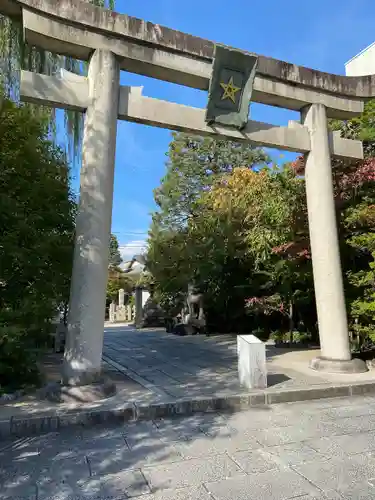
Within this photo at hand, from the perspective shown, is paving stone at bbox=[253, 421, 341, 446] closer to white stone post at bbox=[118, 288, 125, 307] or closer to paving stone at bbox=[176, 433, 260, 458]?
paving stone at bbox=[176, 433, 260, 458]

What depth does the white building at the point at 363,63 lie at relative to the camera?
13.1 m

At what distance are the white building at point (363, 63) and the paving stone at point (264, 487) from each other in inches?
543

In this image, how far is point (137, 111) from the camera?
6.21 meters

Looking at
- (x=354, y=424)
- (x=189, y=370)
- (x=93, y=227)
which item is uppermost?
(x=93, y=227)

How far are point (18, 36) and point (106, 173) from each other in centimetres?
381

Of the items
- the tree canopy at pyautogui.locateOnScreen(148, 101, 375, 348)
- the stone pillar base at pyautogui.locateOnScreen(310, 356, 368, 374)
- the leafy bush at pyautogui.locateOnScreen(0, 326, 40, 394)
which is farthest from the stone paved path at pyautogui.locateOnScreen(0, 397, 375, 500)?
the tree canopy at pyautogui.locateOnScreen(148, 101, 375, 348)

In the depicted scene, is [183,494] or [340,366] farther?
[340,366]

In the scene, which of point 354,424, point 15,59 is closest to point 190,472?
point 354,424

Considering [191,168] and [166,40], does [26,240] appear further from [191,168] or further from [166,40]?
[191,168]

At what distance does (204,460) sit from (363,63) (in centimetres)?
1486

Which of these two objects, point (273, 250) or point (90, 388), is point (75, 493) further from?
point (273, 250)

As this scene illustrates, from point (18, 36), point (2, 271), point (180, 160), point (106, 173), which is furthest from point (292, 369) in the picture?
point (180, 160)

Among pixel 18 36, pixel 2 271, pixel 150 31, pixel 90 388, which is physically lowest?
pixel 90 388

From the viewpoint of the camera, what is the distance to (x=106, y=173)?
5785 mm
